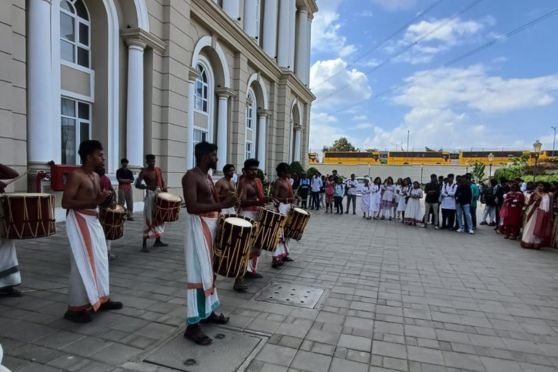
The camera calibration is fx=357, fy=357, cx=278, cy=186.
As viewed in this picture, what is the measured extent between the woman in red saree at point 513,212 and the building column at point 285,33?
17469 millimetres

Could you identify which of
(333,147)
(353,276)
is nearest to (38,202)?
(353,276)

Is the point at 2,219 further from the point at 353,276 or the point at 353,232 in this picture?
the point at 353,232

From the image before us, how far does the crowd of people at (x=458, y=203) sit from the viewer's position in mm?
9703

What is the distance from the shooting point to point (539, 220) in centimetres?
966

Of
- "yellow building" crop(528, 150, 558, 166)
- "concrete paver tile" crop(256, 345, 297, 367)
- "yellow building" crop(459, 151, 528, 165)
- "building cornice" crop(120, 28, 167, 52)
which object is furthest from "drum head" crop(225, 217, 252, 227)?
"yellow building" crop(459, 151, 528, 165)

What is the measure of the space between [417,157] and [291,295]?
51419 millimetres

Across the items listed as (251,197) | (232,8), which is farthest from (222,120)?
(251,197)

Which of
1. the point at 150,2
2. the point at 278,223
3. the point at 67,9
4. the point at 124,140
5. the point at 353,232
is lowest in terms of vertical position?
the point at 353,232

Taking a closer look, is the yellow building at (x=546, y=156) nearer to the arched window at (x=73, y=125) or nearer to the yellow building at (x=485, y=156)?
the yellow building at (x=485, y=156)

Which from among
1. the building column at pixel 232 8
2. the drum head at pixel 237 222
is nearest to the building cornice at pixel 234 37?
the building column at pixel 232 8

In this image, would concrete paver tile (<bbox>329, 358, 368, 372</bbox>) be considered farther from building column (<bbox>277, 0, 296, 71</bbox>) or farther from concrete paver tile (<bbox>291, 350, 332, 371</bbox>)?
building column (<bbox>277, 0, 296, 71</bbox>)

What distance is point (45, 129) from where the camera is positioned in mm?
8367

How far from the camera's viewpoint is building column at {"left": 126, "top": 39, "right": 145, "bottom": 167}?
35.8 ft

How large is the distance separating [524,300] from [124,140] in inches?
428
